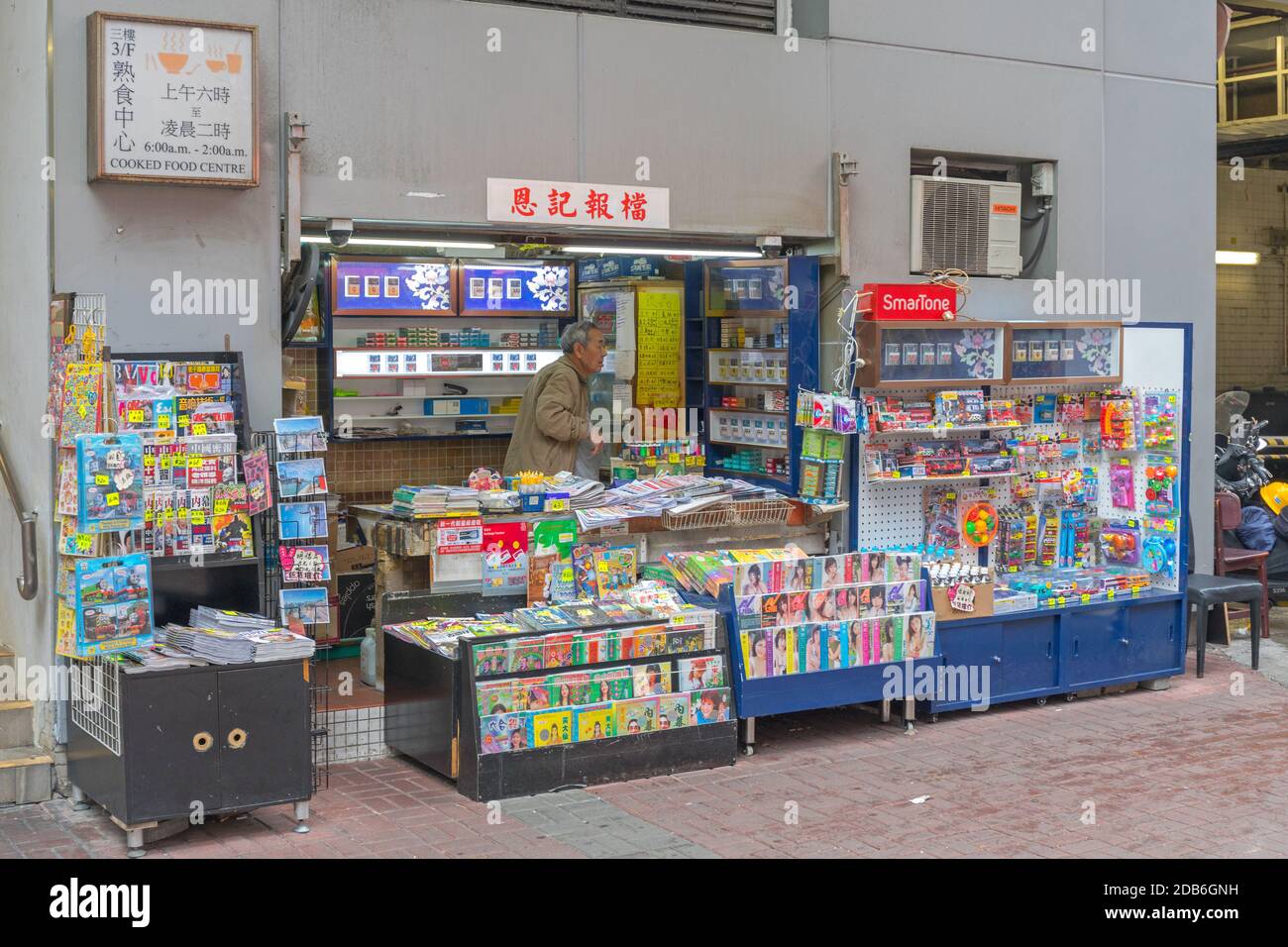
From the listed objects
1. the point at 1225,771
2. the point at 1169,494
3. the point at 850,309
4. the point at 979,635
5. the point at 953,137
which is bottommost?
the point at 1225,771

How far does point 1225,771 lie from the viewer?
7.58m

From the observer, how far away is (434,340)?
474 inches

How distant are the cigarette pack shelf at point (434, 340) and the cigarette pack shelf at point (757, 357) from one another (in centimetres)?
245

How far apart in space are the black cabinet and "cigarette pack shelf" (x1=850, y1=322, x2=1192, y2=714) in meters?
3.88

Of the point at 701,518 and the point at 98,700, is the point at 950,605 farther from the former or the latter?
the point at 98,700

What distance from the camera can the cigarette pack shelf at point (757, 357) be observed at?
8953mm

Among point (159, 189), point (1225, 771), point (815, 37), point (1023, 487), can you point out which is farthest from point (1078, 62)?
point (159, 189)

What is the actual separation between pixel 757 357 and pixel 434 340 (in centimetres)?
362

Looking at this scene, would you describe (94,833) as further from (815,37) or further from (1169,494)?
(1169,494)

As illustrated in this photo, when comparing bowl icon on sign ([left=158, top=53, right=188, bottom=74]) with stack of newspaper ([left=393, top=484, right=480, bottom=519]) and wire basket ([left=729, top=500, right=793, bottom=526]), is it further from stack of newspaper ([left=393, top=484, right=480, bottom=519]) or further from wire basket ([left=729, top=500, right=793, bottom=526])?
wire basket ([left=729, top=500, right=793, bottom=526])

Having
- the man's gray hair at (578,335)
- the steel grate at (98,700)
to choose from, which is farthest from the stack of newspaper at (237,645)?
the man's gray hair at (578,335)

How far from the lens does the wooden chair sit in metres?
11.1

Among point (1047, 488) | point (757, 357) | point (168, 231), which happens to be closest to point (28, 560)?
point (168, 231)

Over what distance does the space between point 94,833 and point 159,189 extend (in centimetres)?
300
